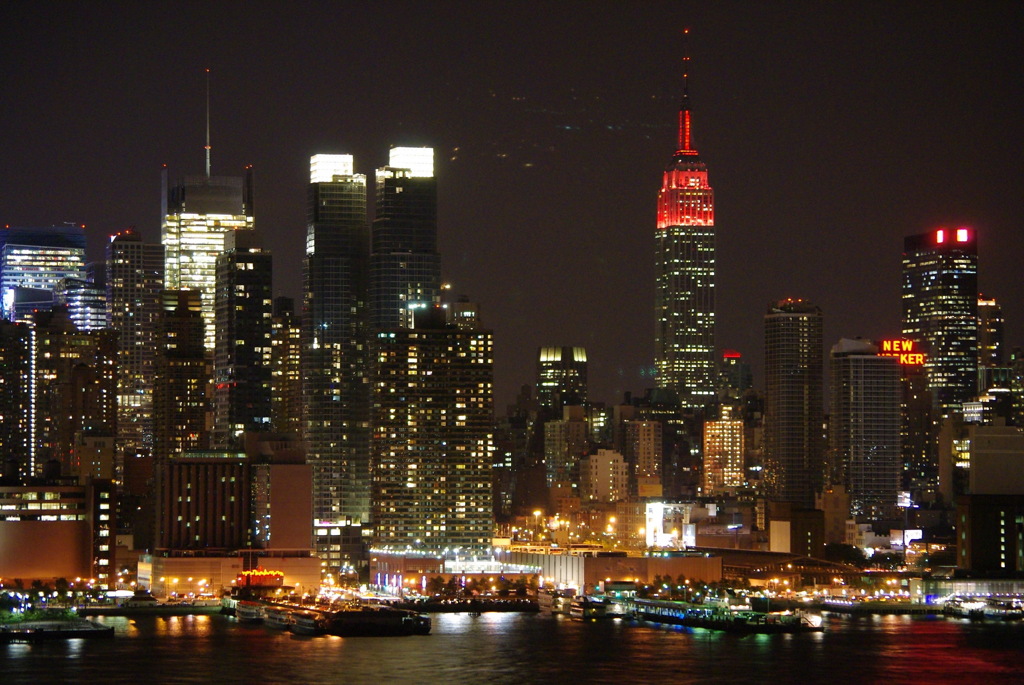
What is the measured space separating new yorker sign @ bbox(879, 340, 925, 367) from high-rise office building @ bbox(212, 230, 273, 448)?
6738cm

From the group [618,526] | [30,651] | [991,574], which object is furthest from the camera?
[618,526]

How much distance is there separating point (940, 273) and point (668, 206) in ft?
93.2

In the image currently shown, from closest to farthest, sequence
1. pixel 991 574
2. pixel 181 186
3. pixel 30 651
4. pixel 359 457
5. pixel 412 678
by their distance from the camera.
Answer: pixel 412 678
pixel 30 651
pixel 991 574
pixel 359 457
pixel 181 186

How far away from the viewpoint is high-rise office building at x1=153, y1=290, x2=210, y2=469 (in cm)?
14975

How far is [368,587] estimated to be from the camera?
122 meters

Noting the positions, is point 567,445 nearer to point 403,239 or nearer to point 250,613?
point 403,239

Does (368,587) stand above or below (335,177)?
below

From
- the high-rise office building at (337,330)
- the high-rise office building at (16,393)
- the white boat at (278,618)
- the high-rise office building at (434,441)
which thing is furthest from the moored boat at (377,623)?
the high-rise office building at (16,393)

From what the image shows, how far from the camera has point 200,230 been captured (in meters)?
180

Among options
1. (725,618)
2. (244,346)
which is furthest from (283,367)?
(725,618)

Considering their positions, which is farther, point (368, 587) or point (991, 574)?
point (368, 587)

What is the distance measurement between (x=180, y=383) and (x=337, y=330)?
15.1 metres

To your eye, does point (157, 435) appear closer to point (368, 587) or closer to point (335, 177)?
point (335, 177)

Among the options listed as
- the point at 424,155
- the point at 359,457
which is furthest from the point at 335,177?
the point at 359,457
